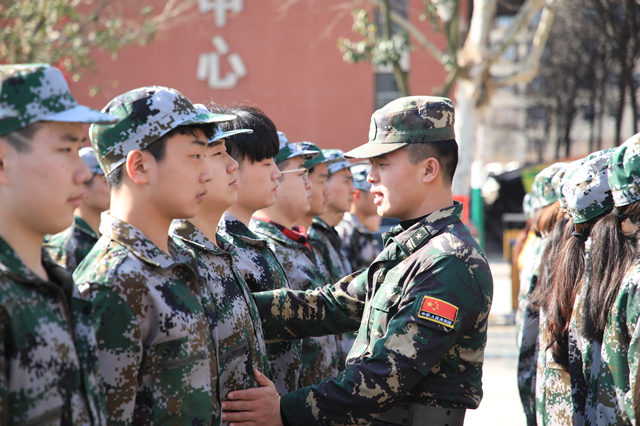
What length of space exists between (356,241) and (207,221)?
4.39 metres

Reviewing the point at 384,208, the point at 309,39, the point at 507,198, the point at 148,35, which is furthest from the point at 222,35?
the point at 384,208

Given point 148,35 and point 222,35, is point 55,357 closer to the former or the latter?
point 148,35

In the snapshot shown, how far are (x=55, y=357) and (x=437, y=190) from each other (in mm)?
1660

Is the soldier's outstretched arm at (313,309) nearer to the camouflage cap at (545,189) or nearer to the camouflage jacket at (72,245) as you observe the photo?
the camouflage jacket at (72,245)

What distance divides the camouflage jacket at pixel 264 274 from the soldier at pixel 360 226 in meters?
3.58

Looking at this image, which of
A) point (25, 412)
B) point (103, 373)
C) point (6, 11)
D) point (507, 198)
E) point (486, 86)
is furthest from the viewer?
point (507, 198)

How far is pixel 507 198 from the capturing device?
2350cm

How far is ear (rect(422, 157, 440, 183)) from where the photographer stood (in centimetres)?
292

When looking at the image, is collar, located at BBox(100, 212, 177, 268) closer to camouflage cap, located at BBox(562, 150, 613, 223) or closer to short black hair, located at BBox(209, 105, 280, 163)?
short black hair, located at BBox(209, 105, 280, 163)

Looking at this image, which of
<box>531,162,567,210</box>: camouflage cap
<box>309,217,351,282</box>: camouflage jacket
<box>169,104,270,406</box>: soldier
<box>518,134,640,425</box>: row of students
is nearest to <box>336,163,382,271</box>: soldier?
<box>309,217,351,282</box>: camouflage jacket

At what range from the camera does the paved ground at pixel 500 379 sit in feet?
20.8

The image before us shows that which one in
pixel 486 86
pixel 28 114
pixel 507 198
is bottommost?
pixel 507 198

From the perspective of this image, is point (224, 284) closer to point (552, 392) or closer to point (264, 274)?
point (264, 274)

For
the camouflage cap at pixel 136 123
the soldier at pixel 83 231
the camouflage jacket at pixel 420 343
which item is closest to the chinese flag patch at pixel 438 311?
the camouflage jacket at pixel 420 343
